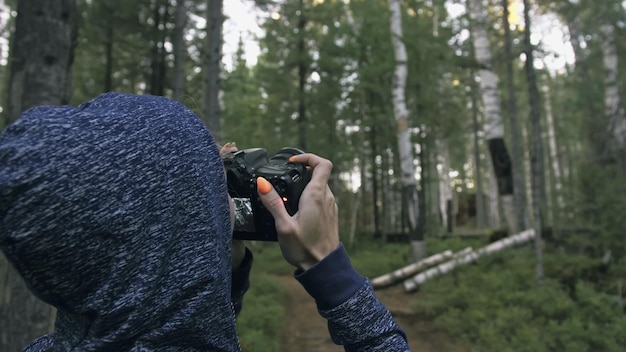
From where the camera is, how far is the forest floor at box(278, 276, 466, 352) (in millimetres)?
6836

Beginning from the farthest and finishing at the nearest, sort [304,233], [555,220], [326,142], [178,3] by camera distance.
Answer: [326,142]
[555,220]
[178,3]
[304,233]

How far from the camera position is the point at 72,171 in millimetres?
828

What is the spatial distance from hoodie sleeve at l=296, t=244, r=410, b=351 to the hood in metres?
0.22

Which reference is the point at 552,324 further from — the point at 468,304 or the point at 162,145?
the point at 162,145

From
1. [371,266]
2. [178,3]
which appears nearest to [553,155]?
[371,266]

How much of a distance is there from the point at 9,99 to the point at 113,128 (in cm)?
316

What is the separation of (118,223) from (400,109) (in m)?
11.4

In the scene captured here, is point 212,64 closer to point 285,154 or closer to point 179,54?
point 179,54

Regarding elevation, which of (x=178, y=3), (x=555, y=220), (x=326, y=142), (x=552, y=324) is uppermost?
(x=178, y=3)

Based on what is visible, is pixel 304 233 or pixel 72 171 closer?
pixel 72 171

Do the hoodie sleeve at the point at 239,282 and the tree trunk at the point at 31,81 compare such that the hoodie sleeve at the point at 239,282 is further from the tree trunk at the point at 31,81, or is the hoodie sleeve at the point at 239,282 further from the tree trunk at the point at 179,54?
the tree trunk at the point at 179,54

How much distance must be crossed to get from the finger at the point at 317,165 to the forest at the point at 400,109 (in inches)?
18.7

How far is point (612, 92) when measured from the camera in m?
14.0

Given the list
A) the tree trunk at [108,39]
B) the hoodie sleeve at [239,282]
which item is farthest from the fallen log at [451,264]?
the hoodie sleeve at [239,282]
